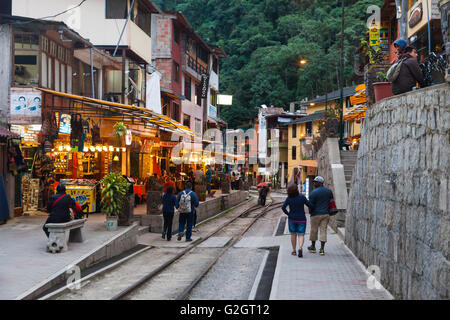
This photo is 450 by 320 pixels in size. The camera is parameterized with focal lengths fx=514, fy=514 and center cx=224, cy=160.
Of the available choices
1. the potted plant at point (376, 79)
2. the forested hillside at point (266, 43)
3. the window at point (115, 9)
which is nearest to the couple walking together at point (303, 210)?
the potted plant at point (376, 79)

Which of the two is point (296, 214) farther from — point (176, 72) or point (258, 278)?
point (176, 72)

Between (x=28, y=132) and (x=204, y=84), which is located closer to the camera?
(x=28, y=132)

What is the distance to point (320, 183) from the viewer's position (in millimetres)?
13102

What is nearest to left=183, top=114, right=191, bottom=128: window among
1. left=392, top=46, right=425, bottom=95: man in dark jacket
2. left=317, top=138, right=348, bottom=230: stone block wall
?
left=317, top=138, right=348, bottom=230: stone block wall

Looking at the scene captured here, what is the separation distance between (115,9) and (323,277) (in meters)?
20.2

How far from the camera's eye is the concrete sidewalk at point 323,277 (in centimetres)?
863

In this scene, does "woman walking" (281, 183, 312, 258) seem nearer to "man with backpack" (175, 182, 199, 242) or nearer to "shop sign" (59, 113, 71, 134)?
"man with backpack" (175, 182, 199, 242)

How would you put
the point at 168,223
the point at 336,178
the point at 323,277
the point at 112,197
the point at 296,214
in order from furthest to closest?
the point at 336,178 < the point at 168,223 < the point at 112,197 < the point at 296,214 < the point at 323,277

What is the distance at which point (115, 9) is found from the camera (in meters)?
26.1

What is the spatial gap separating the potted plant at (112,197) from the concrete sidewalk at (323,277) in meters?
5.19

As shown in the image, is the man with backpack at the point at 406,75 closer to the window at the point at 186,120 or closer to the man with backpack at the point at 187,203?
the man with backpack at the point at 187,203

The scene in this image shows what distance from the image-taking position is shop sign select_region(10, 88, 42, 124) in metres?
16.3

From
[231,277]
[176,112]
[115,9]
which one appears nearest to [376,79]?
[231,277]
